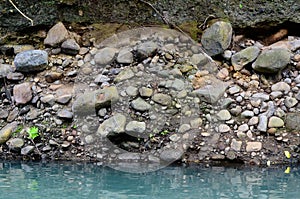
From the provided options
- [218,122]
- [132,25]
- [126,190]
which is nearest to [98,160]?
[126,190]

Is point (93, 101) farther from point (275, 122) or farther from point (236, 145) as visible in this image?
point (275, 122)

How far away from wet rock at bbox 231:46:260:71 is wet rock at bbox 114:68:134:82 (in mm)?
659

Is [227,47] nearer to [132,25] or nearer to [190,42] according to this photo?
[190,42]

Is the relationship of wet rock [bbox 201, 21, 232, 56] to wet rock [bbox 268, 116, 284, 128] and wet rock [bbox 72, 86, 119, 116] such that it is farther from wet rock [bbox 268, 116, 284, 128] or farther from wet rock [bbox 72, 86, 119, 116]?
wet rock [bbox 72, 86, 119, 116]

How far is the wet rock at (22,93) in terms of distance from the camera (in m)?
2.71

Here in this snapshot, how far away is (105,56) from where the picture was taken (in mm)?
2805

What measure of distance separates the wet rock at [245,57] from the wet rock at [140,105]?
0.62 meters

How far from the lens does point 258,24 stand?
9.16ft

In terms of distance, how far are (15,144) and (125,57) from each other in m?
0.87

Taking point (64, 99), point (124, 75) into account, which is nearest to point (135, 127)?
point (124, 75)

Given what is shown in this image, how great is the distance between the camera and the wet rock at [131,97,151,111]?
258 cm

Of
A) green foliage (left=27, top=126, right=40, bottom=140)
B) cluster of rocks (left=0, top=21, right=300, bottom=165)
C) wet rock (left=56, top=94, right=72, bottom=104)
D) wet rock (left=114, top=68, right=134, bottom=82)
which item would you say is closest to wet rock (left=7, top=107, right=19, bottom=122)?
cluster of rocks (left=0, top=21, right=300, bottom=165)

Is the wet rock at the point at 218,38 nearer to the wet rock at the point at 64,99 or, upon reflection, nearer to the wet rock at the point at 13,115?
the wet rock at the point at 64,99

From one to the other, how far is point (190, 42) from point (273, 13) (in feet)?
1.84
